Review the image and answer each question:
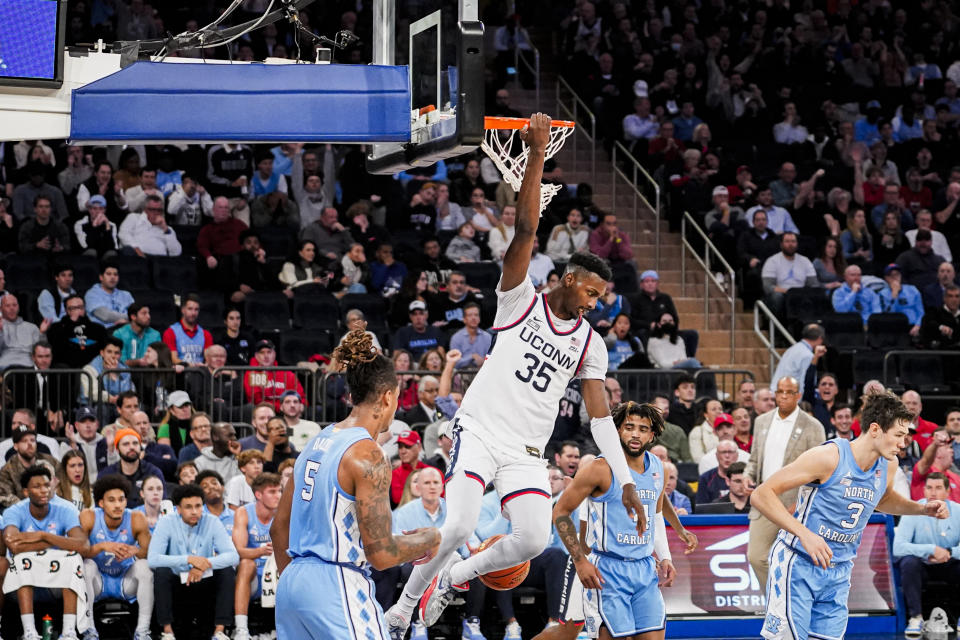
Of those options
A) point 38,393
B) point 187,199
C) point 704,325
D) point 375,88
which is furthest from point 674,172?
point 375,88

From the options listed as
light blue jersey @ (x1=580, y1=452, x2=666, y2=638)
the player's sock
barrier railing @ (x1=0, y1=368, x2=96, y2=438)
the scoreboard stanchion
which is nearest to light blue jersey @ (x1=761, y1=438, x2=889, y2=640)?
light blue jersey @ (x1=580, y1=452, x2=666, y2=638)

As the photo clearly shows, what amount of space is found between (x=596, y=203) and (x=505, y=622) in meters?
9.65

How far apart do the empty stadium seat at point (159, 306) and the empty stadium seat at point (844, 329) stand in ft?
26.0

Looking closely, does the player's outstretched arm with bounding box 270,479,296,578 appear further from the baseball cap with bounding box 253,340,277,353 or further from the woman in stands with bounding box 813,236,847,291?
the woman in stands with bounding box 813,236,847,291

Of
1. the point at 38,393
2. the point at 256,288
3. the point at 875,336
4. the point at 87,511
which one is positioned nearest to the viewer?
the point at 87,511

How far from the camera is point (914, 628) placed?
12.1m

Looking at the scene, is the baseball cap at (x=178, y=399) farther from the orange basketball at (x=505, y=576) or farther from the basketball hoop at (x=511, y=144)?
the orange basketball at (x=505, y=576)

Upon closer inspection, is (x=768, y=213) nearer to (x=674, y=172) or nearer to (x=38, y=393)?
(x=674, y=172)

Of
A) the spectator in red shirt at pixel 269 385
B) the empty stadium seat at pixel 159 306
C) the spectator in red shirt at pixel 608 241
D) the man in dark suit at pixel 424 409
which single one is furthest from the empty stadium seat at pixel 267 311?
the spectator in red shirt at pixel 608 241

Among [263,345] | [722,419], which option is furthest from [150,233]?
[722,419]

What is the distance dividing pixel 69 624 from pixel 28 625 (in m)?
0.33

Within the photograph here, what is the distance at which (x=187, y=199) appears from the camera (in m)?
16.8

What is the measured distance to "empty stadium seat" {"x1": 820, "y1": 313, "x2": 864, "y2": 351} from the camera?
Result: 16953mm

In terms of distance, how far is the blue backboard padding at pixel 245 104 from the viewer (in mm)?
7453
